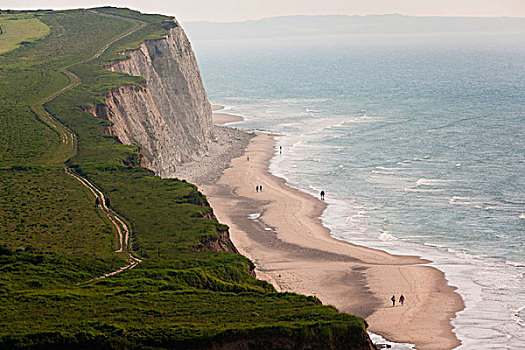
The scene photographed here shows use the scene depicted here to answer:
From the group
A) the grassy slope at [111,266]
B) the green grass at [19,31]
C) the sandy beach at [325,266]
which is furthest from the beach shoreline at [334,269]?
the green grass at [19,31]

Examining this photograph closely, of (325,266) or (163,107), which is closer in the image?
(325,266)

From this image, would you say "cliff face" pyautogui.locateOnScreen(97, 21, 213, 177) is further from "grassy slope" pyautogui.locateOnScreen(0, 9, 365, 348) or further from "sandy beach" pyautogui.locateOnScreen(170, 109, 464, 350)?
"sandy beach" pyautogui.locateOnScreen(170, 109, 464, 350)

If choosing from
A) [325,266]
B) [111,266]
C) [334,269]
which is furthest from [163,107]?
[111,266]

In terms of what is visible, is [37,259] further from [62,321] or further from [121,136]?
[121,136]

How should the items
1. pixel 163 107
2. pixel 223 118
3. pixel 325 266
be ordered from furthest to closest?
pixel 223 118 → pixel 163 107 → pixel 325 266

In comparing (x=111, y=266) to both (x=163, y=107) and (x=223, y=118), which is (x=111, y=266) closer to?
(x=163, y=107)

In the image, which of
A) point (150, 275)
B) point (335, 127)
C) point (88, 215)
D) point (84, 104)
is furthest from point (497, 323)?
point (335, 127)
